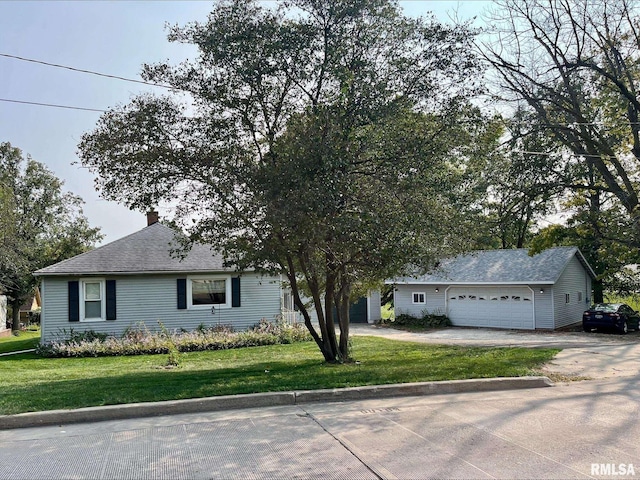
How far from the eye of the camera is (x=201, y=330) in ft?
63.0

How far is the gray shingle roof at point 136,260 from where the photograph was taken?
60.2ft

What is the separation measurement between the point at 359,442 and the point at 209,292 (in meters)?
15.0

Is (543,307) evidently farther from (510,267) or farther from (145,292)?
(145,292)

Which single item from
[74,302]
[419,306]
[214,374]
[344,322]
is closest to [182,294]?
[74,302]

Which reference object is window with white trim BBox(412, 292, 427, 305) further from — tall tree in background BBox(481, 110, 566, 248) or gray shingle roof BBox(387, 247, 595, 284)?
tall tree in background BBox(481, 110, 566, 248)

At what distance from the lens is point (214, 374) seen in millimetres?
10273

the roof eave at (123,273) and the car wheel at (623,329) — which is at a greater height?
the roof eave at (123,273)

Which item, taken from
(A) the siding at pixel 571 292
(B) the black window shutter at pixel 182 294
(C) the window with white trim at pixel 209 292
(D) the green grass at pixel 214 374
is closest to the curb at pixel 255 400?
(D) the green grass at pixel 214 374

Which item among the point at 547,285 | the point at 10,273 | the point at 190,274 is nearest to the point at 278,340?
the point at 190,274

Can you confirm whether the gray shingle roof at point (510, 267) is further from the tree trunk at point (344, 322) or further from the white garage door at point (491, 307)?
the tree trunk at point (344, 322)

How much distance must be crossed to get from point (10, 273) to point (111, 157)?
2372cm

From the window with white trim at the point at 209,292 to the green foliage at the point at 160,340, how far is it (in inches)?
37.2

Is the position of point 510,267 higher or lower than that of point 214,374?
higher

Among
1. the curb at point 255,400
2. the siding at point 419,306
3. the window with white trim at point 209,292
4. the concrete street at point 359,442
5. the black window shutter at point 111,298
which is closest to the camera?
the concrete street at point 359,442
